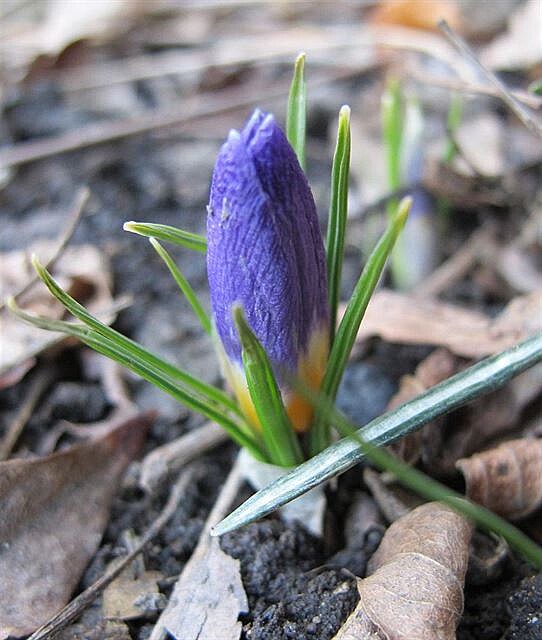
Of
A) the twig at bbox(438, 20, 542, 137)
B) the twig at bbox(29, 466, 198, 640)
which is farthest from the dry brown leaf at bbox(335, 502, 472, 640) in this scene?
the twig at bbox(438, 20, 542, 137)

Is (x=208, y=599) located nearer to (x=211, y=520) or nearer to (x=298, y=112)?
(x=211, y=520)

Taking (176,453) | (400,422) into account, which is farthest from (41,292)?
(400,422)

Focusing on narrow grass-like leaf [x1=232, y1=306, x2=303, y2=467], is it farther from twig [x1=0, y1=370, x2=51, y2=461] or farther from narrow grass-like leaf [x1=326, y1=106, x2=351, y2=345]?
twig [x1=0, y1=370, x2=51, y2=461]

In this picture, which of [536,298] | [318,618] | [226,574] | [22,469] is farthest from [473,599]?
[22,469]

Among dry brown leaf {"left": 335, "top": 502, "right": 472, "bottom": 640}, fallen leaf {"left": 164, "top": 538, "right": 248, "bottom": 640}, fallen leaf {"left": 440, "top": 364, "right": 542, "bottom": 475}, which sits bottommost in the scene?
fallen leaf {"left": 440, "top": 364, "right": 542, "bottom": 475}

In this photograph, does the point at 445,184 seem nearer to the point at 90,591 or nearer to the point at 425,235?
the point at 425,235

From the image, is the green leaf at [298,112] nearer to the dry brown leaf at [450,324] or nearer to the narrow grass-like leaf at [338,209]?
the narrow grass-like leaf at [338,209]

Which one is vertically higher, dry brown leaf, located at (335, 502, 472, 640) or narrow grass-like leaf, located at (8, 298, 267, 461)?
narrow grass-like leaf, located at (8, 298, 267, 461)
